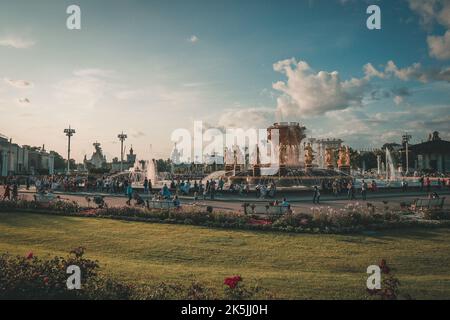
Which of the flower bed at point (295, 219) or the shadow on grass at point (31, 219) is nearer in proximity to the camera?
the flower bed at point (295, 219)

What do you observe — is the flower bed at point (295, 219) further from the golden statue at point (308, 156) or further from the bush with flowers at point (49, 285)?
the golden statue at point (308, 156)

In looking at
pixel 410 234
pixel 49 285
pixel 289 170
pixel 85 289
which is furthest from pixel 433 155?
pixel 49 285

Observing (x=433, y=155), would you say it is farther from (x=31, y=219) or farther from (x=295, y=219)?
(x=31, y=219)

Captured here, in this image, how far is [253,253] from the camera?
12961 mm

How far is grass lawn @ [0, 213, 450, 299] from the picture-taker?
370 inches

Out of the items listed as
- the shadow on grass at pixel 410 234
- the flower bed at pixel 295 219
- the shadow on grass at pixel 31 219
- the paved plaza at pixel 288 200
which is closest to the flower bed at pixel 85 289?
the flower bed at pixel 295 219

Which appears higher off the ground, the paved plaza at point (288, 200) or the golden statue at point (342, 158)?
the golden statue at point (342, 158)

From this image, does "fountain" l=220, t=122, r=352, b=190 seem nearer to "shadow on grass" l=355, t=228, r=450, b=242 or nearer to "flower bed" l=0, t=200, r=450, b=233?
"flower bed" l=0, t=200, r=450, b=233

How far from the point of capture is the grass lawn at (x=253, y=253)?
30.8 feet

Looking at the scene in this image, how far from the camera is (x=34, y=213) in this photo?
2142 cm

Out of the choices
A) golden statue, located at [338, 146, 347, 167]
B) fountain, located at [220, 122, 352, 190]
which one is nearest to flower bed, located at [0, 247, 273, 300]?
fountain, located at [220, 122, 352, 190]

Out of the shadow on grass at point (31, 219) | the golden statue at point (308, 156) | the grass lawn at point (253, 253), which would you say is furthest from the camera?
the golden statue at point (308, 156)
